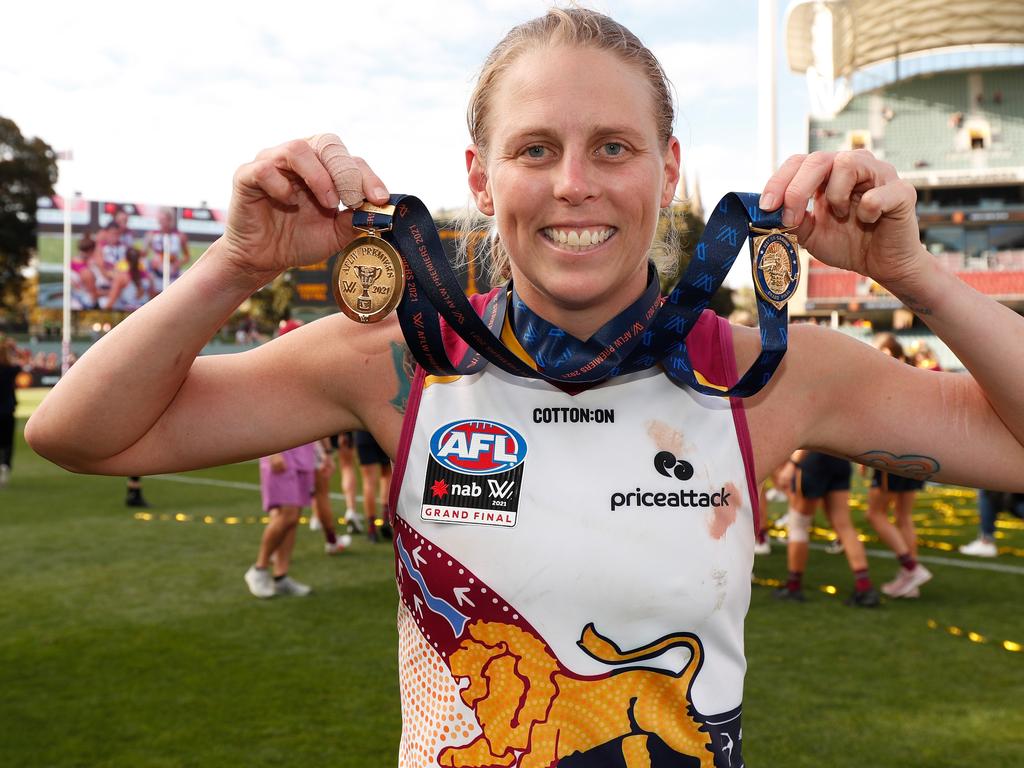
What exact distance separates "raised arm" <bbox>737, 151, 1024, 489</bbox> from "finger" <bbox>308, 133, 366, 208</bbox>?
2.36 ft

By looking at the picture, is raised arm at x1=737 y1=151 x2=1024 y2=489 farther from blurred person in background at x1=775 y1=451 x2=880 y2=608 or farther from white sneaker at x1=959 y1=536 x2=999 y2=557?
white sneaker at x1=959 y1=536 x2=999 y2=557

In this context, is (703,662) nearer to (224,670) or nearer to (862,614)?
(224,670)

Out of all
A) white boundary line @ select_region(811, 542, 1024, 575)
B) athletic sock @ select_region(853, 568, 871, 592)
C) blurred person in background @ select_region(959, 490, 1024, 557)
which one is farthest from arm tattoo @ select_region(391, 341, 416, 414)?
blurred person in background @ select_region(959, 490, 1024, 557)

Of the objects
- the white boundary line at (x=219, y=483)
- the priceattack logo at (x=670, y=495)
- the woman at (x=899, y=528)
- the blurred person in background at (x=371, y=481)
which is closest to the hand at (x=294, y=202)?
the priceattack logo at (x=670, y=495)

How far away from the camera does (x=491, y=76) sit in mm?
1791

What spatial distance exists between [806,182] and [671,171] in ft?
1.01

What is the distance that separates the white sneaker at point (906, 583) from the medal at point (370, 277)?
284 inches

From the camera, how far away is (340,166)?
1.63 m

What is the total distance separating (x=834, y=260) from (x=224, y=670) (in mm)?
5223

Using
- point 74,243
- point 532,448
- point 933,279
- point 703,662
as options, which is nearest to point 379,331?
point 532,448

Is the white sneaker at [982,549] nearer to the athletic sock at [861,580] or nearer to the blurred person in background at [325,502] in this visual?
the athletic sock at [861,580]

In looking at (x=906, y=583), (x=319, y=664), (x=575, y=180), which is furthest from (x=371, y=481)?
(x=575, y=180)

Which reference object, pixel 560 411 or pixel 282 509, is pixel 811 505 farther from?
pixel 560 411

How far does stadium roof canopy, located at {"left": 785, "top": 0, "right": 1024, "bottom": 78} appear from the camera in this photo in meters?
51.8
